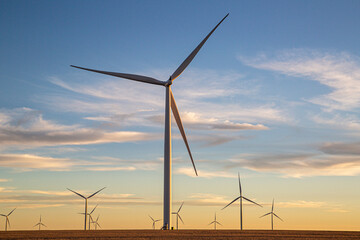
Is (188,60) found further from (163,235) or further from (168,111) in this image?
(163,235)

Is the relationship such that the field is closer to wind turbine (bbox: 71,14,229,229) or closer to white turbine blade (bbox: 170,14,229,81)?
wind turbine (bbox: 71,14,229,229)

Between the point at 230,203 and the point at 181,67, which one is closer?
the point at 181,67

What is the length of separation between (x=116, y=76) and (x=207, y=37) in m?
17.7

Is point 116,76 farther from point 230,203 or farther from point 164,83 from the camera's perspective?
point 230,203

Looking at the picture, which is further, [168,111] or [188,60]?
[188,60]

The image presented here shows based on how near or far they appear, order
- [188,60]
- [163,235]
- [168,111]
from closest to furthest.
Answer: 1. [163,235]
2. [168,111]
3. [188,60]

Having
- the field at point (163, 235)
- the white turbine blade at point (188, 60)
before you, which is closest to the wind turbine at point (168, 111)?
the white turbine blade at point (188, 60)

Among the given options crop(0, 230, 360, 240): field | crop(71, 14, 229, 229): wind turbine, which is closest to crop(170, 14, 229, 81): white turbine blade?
crop(71, 14, 229, 229): wind turbine

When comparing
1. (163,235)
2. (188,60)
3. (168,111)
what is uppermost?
(188,60)

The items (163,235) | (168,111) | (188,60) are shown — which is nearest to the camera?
(163,235)

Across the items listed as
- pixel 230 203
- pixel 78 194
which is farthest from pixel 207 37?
pixel 78 194

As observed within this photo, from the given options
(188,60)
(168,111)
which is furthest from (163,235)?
(188,60)

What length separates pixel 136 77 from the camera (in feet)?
279

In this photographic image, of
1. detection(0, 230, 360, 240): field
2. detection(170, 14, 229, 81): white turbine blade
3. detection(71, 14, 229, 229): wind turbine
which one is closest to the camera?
detection(0, 230, 360, 240): field
